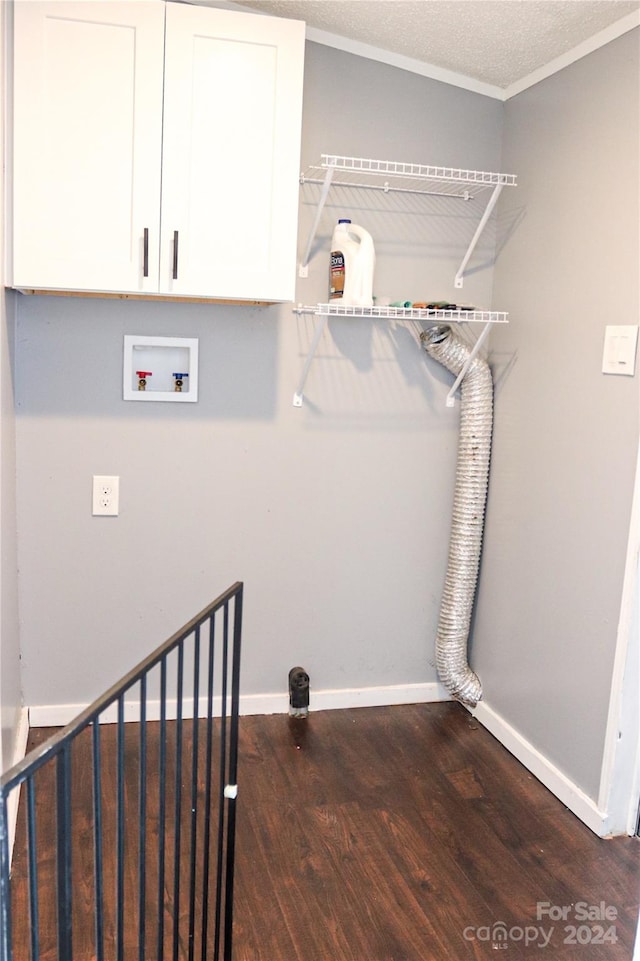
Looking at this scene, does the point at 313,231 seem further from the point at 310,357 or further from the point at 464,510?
the point at 464,510

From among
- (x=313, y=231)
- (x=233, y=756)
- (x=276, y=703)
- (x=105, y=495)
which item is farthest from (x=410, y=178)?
(x=233, y=756)

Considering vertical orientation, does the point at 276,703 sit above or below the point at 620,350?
below

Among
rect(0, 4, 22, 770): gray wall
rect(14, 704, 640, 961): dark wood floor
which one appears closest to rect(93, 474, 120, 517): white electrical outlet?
rect(0, 4, 22, 770): gray wall

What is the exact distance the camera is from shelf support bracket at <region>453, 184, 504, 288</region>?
2779mm

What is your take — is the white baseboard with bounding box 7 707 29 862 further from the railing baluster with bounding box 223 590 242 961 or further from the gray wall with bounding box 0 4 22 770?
the railing baluster with bounding box 223 590 242 961

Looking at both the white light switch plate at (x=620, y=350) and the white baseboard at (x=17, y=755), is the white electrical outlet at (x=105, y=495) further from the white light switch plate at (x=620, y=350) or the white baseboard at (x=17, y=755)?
the white light switch plate at (x=620, y=350)

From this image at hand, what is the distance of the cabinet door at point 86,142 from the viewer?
2.19m

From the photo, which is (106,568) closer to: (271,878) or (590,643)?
(271,878)

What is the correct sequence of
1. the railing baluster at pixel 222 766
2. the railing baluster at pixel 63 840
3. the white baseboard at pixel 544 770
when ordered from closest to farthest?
1. the railing baluster at pixel 63 840
2. the railing baluster at pixel 222 766
3. the white baseboard at pixel 544 770

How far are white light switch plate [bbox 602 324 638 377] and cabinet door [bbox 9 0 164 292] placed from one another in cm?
133

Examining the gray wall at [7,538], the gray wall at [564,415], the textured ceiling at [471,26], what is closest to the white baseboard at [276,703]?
the gray wall at [7,538]

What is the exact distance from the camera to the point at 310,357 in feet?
9.21

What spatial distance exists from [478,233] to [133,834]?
2.22m

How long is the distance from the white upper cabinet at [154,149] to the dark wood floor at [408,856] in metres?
1.53
